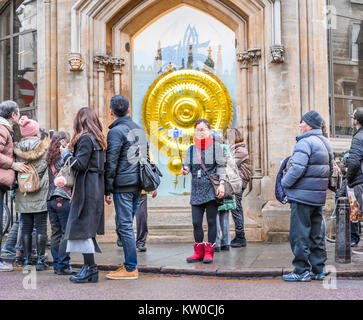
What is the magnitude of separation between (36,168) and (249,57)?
15.6 feet

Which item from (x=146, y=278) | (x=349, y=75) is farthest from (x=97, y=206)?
(x=349, y=75)

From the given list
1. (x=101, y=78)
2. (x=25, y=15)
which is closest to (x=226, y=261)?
→ (x=101, y=78)

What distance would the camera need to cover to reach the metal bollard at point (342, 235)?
21.4 feet

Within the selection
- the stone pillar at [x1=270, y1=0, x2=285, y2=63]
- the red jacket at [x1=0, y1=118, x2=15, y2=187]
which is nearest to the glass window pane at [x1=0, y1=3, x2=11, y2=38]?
the stone pillar at [x1=270, y1=0, x2=285, y2=63]

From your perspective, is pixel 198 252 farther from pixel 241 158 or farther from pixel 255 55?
pixel 255 55

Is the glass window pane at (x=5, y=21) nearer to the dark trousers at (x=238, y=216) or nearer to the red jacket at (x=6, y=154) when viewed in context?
the red jacket at (x=6, y=154)

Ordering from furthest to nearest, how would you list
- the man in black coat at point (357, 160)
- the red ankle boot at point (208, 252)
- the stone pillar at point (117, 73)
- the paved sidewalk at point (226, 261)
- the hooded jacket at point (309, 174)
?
the stone pillar at point (117, 73) → the man in black coat at point (357, 160) → the red ankle boot at point (208, 252) → the paved sidewalk at point (226, 261) → the hooded jacket at point (309, 174)

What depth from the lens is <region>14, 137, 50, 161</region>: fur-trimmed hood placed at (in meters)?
6.46

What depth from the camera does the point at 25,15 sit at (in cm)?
1148

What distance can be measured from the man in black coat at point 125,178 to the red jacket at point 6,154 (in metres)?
1.39

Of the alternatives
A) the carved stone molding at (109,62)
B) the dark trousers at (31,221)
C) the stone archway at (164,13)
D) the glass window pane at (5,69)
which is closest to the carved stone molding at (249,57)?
the stone archway at (164,13)

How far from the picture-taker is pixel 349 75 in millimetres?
10508

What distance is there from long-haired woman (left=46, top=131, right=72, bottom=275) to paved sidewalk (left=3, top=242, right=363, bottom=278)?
599 mm

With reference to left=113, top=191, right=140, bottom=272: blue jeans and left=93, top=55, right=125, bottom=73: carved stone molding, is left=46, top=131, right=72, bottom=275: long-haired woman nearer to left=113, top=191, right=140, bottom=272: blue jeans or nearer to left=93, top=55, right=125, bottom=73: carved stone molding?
left=113, top=191, right=140, bottom=272: blue jeans
